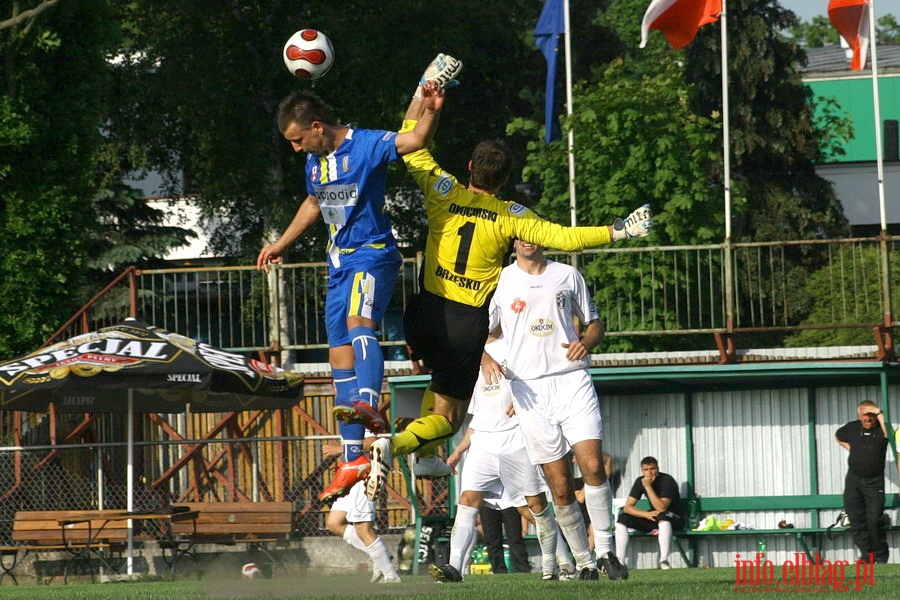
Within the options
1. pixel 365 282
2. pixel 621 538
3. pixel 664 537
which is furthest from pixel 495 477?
pixel 664 537

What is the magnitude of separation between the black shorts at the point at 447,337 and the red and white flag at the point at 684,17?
1547 cm

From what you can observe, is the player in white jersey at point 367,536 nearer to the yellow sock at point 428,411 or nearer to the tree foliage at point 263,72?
the yellow sock at point 428,411

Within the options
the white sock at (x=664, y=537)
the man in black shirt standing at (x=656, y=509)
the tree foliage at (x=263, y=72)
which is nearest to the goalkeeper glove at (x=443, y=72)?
the man in black shirt standing at (x=656, y=509)

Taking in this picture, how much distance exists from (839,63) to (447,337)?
4542 centimetres

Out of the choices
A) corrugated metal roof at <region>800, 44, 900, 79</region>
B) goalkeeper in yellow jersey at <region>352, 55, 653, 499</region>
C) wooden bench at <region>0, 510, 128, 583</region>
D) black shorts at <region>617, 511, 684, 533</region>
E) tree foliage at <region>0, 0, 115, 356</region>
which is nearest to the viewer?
goalkeeper in yellow jersey at <region>352, 55, 653, 499</region>

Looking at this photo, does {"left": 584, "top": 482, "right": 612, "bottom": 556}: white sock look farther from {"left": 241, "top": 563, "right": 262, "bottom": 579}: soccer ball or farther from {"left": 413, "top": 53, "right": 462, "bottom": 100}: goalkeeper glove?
{"left": 241, "top": 563, "right": 262, "bottom": 579}: soccer ball

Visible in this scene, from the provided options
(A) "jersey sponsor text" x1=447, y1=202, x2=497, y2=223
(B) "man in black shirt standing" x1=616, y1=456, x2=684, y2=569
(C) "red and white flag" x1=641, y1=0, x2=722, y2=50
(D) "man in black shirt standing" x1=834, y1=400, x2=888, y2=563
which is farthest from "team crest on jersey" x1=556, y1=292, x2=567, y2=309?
(C) "red and white flag" x1=641, y1=0, x2=722, y2=50

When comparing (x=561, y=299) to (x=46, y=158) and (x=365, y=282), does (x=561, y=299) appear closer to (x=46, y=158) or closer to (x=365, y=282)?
(x=365, y=282)

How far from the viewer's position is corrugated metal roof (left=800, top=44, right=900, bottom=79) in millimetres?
48875

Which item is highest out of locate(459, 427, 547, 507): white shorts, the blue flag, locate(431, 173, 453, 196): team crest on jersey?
the blue flag

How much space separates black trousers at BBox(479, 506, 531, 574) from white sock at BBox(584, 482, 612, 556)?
18.9 feet

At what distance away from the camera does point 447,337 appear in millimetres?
8812

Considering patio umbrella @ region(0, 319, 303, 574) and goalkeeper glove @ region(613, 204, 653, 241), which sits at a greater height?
goalkeeper glove @ region(613, 204, 653, 241)

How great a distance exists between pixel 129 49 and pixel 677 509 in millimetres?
21646
